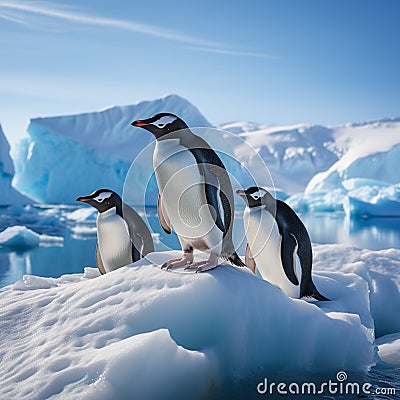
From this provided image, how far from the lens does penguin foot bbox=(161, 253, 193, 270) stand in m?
2.53

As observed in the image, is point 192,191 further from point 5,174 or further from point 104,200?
point 5,174

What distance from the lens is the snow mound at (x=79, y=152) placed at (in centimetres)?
2416

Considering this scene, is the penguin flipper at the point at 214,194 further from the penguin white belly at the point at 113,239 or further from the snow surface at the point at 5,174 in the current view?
the snow surface at the point at 5,174


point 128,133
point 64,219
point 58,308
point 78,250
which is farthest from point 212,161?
point 128,133

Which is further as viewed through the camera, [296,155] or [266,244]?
[296,155]

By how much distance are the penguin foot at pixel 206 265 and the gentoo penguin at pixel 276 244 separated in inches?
28.8

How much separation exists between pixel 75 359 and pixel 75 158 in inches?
920

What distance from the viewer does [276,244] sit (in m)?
3.24

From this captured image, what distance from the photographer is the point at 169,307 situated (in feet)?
7.23

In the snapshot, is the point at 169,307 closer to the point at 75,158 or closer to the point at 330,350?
the point at 330,350

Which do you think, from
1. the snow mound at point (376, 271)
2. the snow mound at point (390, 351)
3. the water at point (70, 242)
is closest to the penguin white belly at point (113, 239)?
the water at point (70, 242)
